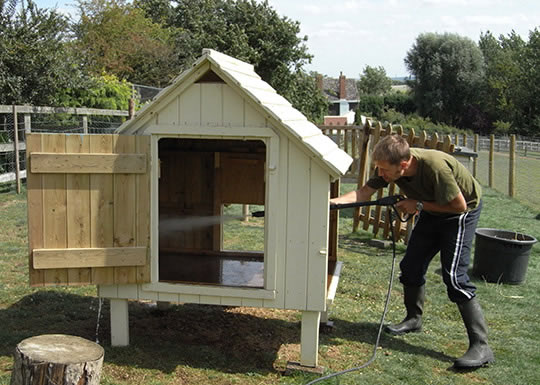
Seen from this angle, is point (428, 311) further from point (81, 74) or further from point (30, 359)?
point (81, 74)

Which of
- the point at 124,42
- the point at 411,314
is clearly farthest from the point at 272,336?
the point at 124,42

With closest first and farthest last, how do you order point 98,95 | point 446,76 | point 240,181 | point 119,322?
point 119,322, point 240,181, point 98,95, point 446,76

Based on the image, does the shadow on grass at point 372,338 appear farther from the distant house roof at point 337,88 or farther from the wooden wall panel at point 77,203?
the distant house roof at point 337,88

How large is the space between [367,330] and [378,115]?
175 ft

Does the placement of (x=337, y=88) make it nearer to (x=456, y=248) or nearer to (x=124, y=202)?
(x=456, y=248)

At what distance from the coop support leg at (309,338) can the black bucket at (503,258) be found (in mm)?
3396

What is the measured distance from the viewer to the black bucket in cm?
677

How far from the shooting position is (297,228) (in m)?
4.20

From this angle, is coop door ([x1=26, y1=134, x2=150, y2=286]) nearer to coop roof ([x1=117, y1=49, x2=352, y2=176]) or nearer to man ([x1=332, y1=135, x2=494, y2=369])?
coop roof ([x1=117, y1=49, x2=352, y2=176])

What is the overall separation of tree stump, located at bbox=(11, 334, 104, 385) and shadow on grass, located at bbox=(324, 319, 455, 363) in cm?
230

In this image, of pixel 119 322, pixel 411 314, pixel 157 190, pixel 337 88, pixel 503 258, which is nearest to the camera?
pixel 157 190

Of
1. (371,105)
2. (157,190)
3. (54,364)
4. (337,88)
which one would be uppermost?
(337,88)

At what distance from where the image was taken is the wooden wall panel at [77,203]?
164 inches

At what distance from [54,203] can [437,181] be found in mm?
2776
